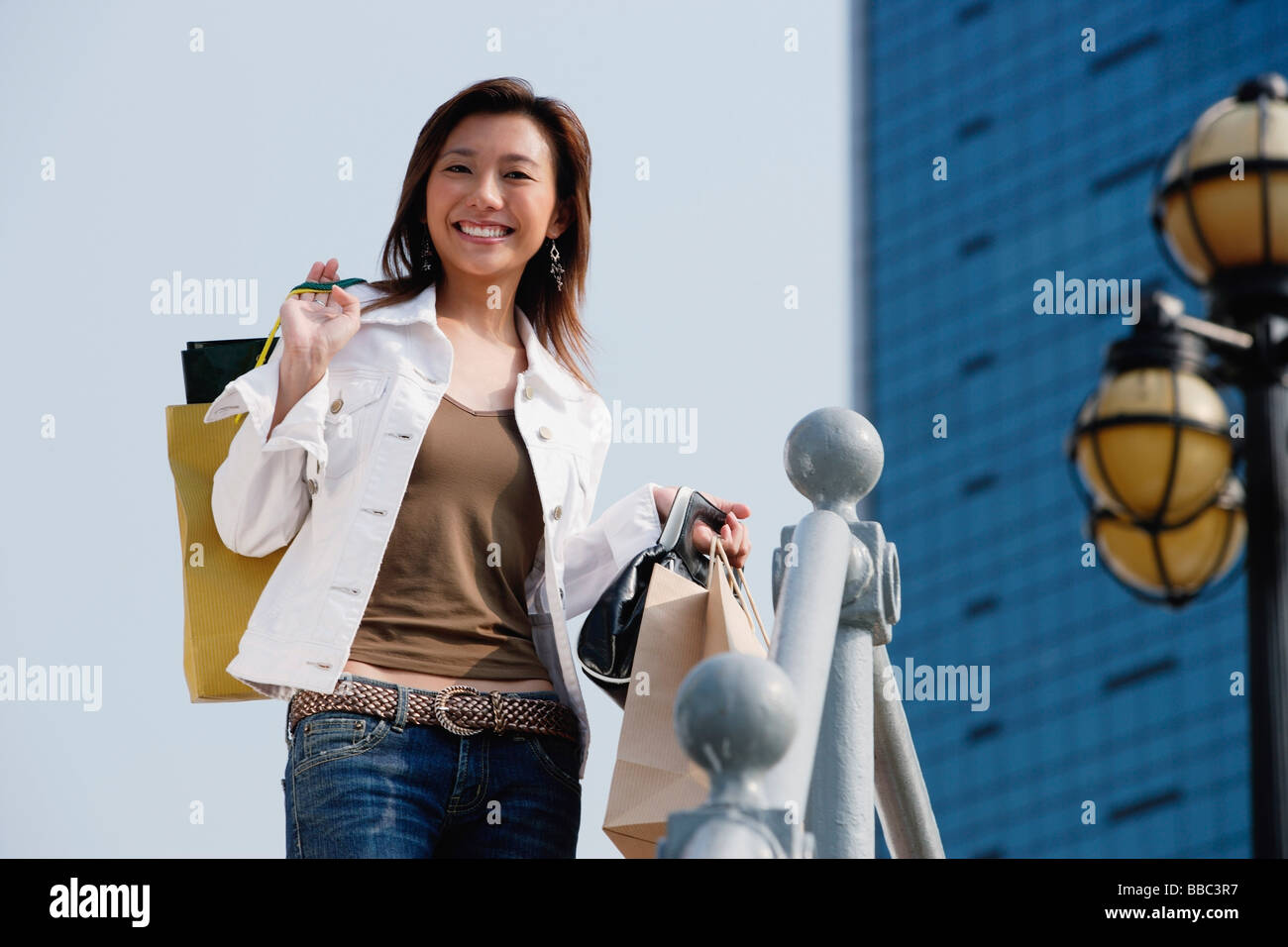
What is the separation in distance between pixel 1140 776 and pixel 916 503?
44.8 feet

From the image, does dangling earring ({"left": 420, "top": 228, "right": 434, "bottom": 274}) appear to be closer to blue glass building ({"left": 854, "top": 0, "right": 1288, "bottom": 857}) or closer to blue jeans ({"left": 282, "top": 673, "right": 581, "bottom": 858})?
blue jeans ({"left": 282, "top": 673, "right": 581, "bottom": 858})

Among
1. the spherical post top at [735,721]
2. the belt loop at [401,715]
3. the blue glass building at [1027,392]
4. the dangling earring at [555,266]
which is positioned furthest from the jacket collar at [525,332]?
the blue glass building at [1027,392]

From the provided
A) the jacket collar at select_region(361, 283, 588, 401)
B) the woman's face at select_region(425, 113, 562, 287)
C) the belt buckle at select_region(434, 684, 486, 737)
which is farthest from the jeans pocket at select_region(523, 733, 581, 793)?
the woman's face at select_region(425, 113, 562, 287)

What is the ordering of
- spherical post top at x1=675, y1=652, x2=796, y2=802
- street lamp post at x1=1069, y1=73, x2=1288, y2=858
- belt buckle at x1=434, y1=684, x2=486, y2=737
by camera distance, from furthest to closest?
1. street lamp post at x1=1069, y1=73, x2=1288, y2=858
2. belt buckle at x1=434, y1=684, x2=486, y2=737
3. spherical post top at x1=675, y1=652, x2=796, y2=802

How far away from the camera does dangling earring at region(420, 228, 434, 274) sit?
374 centimetres

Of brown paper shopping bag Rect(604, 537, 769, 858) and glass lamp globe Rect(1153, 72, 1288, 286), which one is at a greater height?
glass lamp globe Rect(1153, 72, 1288, 286)

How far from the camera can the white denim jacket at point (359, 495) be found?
10.3ft

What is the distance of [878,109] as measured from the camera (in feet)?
232

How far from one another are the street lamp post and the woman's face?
2.08m

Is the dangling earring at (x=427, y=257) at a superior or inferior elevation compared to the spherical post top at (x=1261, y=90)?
inferior

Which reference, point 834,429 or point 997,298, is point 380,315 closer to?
point 834,429

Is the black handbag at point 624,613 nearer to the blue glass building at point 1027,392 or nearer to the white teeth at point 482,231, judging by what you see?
the white teeth at point 482,231

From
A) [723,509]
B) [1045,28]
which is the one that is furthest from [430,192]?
[1045,28]

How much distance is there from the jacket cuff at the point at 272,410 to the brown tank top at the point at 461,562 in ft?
0.73
